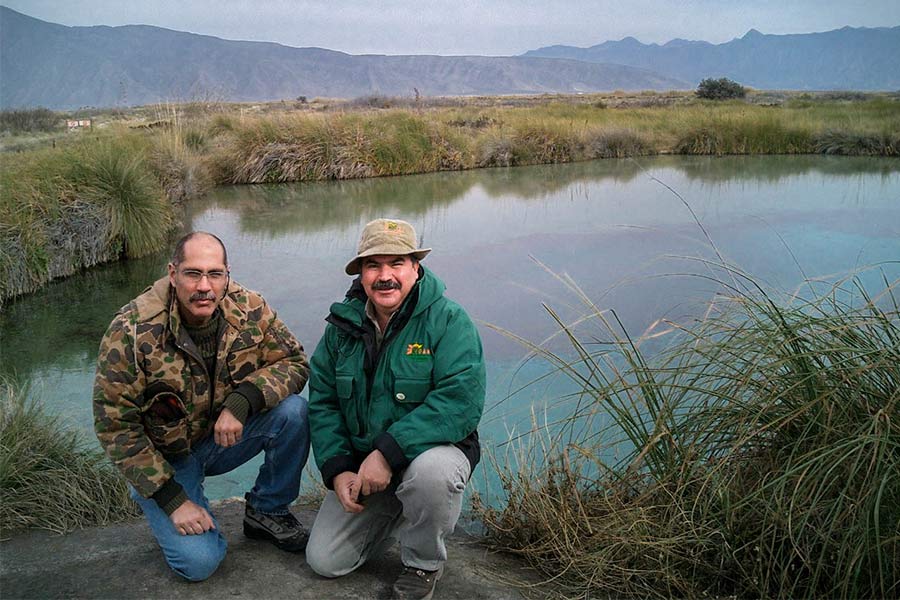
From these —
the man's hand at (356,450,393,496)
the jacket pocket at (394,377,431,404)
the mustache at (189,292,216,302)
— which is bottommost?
the man's hand at (356,450,393,496)

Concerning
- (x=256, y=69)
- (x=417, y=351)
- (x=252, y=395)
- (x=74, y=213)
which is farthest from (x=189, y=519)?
(x=256, y=69)

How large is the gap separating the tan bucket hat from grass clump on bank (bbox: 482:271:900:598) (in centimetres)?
72

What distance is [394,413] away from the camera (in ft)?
7.34

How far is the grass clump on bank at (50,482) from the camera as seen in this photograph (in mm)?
2572

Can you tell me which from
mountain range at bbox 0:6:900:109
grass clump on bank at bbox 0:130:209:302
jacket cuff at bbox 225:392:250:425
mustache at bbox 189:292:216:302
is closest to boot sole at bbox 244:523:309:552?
jacket cuff at bbox 225:392:250:425

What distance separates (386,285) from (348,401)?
343 millimetres

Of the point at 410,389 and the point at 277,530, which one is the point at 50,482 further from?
the point at 410,389

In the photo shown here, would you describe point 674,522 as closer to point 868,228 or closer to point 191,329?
point 191,329

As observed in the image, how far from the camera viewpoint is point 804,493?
6.58 feet

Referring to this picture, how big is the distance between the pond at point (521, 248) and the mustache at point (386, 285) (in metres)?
0.51

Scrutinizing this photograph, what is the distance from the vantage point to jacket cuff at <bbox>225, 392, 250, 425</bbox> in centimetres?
229


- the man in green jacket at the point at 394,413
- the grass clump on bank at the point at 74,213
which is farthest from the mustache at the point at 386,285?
the grass clump on bank at the point at 74,213

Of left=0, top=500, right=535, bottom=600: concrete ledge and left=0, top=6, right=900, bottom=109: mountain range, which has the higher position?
left=0, top=6, right=900, bottom=109: mountain range

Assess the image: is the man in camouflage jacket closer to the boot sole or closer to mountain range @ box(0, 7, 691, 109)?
the boot sole
